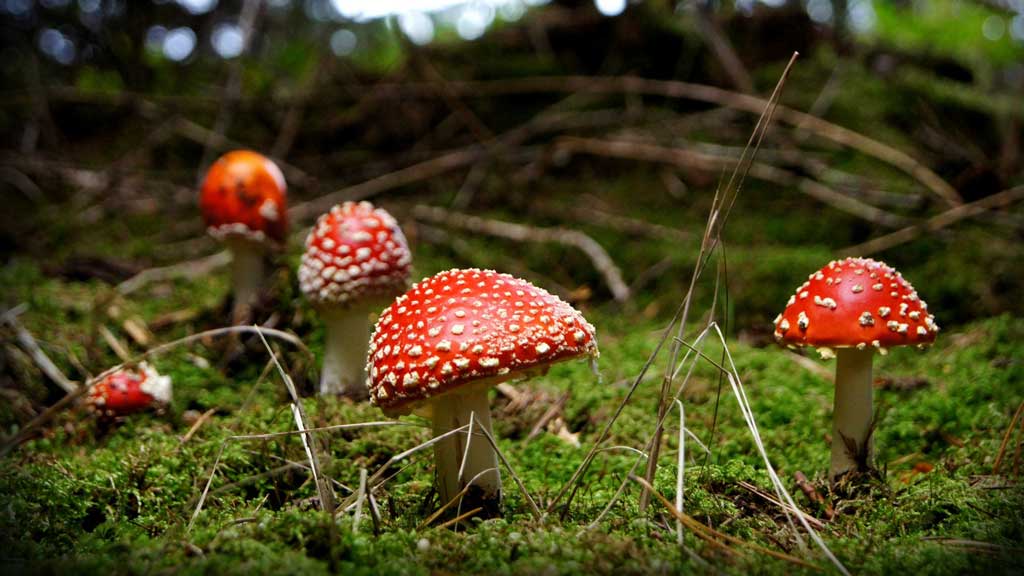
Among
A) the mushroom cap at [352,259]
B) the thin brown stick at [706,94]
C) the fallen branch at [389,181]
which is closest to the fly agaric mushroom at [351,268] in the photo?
the mushroom cap at [352,259]

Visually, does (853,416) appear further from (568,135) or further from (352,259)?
(568,135)

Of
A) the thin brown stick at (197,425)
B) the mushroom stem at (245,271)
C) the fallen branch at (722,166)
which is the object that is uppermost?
the fallen branch at (722,166)

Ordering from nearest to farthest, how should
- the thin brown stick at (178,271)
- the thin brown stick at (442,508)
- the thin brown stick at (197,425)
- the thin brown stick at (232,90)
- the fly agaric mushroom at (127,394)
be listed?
the thin brown stick at (442,508) → the thin brown stick at (197,425) → the fly agaric mushroom at (127,394) → the thin brown stick at (178,271) → the thin brown stick at (232,90)

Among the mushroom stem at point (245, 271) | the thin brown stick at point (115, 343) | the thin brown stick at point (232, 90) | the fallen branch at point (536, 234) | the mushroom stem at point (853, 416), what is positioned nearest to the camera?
Result: the mushroom stem at point (853, 416)

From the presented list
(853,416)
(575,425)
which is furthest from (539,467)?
(853,416)

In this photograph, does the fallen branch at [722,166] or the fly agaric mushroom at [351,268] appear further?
the fallen branch at [722,166]

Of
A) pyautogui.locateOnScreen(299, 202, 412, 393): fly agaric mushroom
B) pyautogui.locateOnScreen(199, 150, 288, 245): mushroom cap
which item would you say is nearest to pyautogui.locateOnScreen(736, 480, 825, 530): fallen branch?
pyautogui.locateOnScreen(299, 202, 412, 393): fly agaric mushroom

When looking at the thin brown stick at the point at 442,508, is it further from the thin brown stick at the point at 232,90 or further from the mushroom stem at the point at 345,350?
the thin brown stick at the point at 232,90

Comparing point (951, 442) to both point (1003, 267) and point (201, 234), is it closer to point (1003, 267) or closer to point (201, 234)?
point (1003, 267)
